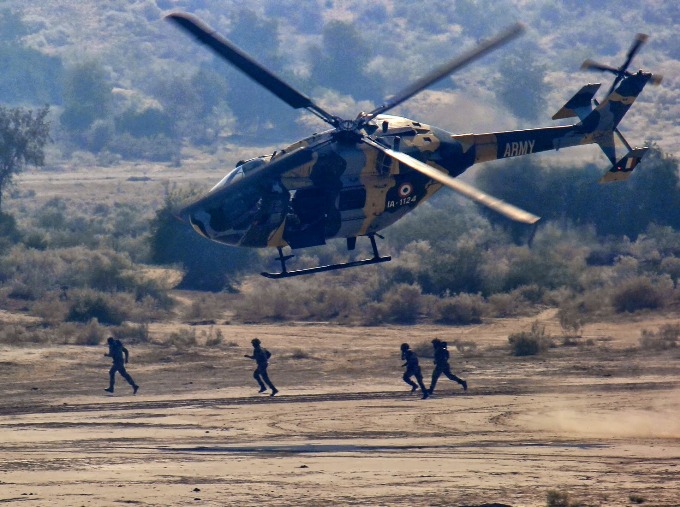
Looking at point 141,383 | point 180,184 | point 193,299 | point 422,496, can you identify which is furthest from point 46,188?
point 422,496

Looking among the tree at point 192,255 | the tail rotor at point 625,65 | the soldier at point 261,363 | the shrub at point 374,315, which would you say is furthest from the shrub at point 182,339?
the tail rotor at point 625,65

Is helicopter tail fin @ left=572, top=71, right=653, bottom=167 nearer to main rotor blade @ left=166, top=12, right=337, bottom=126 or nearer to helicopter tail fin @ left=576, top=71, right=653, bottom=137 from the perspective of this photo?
helicopter tail fin @ left=576, top=71, right=653, bottom=137

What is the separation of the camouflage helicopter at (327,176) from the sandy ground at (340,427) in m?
2.99

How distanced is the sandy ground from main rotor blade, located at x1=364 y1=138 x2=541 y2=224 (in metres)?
3.37

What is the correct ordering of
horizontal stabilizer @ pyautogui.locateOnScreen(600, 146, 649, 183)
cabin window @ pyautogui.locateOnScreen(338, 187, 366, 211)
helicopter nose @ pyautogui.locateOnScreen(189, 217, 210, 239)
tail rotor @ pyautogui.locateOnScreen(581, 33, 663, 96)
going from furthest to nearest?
horizontal stabilizer @ pyautogui.locateOnScreen(600, 146, 649, 183), tail rotor @ pyautogui.locateOnScreen(581, 33, 663, 96), cabin window @ pyautogui.locateOnScreen(338, 187, 366, 211), helicopter nose @ pyautogui.locateOnScreen(189, 217, 210, 239)

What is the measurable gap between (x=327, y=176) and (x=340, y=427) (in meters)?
4.28

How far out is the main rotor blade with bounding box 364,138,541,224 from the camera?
52.3 ft

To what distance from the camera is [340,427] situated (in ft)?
65.8

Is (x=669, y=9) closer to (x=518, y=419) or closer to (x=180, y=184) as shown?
(x=180, y=184)

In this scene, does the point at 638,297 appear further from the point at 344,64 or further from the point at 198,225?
the point at 344,64

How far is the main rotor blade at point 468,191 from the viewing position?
15938 millimetres

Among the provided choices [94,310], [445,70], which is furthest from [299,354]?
[445,70]

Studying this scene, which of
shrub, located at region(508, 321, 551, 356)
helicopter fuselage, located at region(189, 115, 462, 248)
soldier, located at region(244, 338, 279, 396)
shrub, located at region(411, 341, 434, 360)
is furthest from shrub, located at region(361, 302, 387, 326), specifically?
helicopter fuselage, located at region(189, 115, 462, 248)

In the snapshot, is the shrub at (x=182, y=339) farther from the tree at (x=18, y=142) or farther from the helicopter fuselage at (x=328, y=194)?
the tree at (x=18, y=142)
